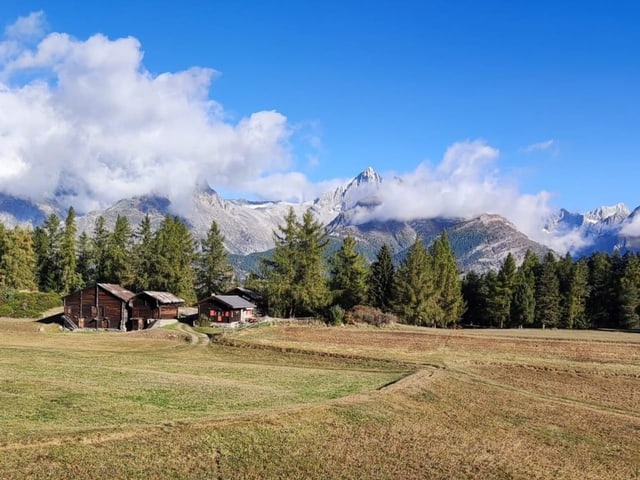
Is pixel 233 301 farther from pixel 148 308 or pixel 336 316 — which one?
pixel 336 316

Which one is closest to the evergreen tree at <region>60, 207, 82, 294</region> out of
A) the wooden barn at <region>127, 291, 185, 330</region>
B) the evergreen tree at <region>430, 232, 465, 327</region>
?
the wooden barn at <region>127, 291, 185, 330</region>

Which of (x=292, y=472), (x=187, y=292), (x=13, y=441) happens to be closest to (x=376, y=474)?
(x=292, y=472)

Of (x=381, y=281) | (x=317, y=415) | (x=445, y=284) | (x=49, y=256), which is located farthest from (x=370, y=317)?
(x=49, y=256)

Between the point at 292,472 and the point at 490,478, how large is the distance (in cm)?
757

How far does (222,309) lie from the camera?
93.1 meters

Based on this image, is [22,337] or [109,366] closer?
[109,366]

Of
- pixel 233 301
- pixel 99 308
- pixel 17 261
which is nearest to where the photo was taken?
pixel 99 308

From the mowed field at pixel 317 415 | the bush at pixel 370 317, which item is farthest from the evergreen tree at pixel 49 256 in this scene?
the mowed field at pixel 317 415

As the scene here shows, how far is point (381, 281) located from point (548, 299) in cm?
Answer: 3703

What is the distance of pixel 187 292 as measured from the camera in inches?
4200

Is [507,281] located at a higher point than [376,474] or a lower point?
higher

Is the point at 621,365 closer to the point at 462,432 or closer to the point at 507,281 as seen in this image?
the point at 462,432

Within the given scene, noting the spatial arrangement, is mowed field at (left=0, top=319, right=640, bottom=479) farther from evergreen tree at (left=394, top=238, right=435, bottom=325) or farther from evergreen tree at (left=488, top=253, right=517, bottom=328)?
evergreen tree at (left=488, top=253, right=517, bottom=328)

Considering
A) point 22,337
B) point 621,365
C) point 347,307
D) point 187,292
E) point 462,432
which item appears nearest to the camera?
point 462,432
